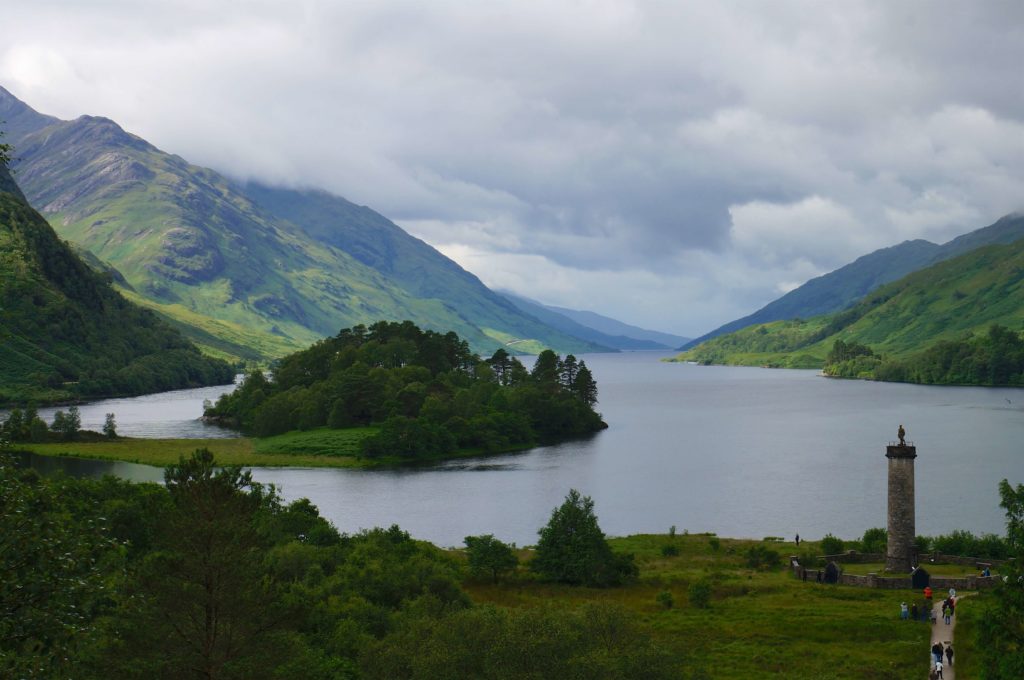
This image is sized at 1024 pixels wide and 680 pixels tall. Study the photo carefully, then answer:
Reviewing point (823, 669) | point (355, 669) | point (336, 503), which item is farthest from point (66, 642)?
point (336, 503)

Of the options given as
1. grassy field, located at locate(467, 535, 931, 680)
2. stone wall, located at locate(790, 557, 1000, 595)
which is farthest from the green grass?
stone wall, located at locate(790, 557, 1000, 595)

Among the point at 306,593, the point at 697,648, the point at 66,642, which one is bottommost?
the point at 697,648

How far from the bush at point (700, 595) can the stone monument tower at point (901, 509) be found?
56.8ft

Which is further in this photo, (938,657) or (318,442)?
(318,442)

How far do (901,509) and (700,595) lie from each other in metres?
19.6

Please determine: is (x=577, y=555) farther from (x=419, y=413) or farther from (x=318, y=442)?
(x=419, y=413)

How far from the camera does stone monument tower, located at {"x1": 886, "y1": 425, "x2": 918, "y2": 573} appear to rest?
241 feet

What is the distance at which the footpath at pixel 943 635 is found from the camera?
5049cm

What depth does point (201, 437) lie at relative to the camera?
178375 millimetres

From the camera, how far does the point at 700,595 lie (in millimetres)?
67938

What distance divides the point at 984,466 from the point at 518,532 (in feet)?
254

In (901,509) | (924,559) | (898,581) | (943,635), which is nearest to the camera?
(943,635)

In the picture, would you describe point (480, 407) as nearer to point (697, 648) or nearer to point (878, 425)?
point (878, 425)

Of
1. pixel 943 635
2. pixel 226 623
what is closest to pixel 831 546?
pixel 943 635
